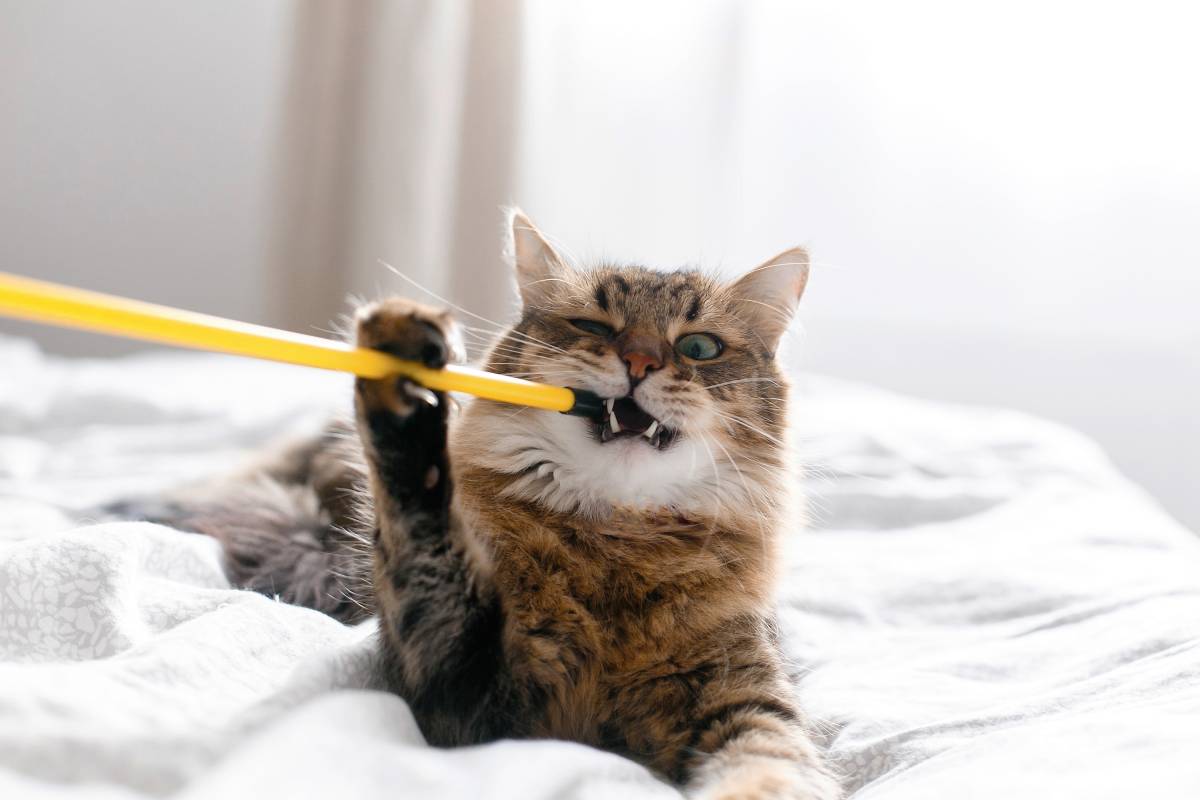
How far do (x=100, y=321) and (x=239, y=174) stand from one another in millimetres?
3781

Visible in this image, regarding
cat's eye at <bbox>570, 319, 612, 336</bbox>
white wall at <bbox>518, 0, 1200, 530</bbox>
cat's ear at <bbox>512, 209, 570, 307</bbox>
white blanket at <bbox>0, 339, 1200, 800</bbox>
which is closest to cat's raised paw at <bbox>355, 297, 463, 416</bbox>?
white blanket at <bbox>0, 339, 1200, 800</bbox>

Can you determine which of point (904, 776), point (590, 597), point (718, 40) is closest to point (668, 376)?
point (590, 597)

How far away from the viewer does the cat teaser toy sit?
646mm

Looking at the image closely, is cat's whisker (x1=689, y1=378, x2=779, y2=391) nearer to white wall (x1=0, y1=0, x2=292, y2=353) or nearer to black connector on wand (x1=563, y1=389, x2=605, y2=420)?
black connector on wand (x1=563, y1=389, x2=605, y2=420)

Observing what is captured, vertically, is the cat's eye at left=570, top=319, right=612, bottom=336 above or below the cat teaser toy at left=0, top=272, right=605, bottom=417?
below

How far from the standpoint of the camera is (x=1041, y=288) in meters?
3.35

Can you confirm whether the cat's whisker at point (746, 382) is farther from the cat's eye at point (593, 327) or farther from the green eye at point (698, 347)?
the cat's eye at point (593, 327)

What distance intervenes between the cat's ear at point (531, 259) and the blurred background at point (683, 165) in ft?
6.28

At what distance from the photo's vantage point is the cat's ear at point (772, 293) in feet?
4.91

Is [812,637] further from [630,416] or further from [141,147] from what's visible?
[141,147]

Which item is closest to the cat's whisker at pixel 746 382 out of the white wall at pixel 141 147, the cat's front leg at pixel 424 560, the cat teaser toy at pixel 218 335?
the cat teaser toy at pixel 218 335

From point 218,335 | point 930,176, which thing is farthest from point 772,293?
point 930,176

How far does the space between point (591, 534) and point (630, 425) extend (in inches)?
5.5

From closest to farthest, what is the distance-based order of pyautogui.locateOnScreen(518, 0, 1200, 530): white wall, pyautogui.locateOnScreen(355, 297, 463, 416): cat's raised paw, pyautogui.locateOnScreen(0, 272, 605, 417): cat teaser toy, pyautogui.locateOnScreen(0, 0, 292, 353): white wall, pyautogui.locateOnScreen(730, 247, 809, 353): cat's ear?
1. pyautogui.locateOnScreen(0, 272, 605, 417): cat teaser toy
2. pyautogui.locateOnScreen(355, 297, 463, 416): cat's raised paw
3. pyautogui.locateOnScreen(730, 247, 809, 353): cat's ear
4. pyautogui.locateOnScreen(518, 0, 1200, 530): white wall
5. pyautogui.locateOnScreen(0, 0, 292, 353): white wall
